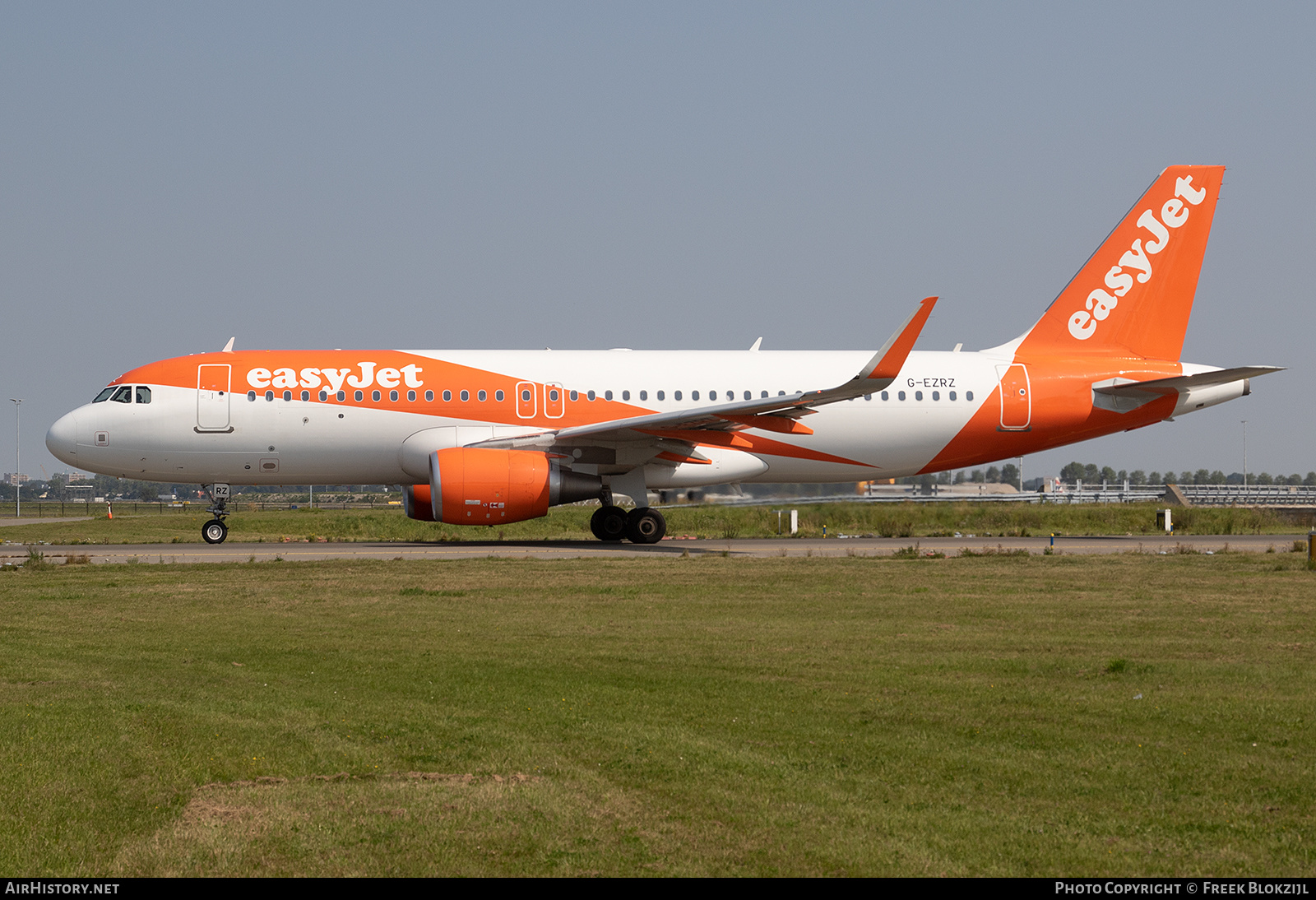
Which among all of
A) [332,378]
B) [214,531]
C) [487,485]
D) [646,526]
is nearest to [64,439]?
[214,531]

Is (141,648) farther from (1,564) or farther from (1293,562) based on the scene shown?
(1293,562)

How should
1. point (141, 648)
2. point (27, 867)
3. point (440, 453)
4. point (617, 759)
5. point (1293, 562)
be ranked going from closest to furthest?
point (27, 867)
point (617, 759)
point (141, 648)
point (1293, 562)
point (440, 453)

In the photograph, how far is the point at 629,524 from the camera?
2600 cm

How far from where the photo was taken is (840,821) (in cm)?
554

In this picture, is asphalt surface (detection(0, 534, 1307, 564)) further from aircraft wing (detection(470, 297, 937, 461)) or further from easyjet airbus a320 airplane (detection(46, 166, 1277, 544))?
aircraft wing (detection(470, 297, 937, 461))

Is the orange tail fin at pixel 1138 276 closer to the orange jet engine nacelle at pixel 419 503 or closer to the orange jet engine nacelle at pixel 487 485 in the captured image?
the orange jet engine nacelle at pixel 487 485

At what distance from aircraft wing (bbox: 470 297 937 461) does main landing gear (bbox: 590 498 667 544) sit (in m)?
1.61

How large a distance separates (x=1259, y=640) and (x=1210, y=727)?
4.53m

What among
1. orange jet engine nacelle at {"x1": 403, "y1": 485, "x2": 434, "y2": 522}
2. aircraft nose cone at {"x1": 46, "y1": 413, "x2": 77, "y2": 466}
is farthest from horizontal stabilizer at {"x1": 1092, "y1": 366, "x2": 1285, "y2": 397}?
aircraft nose cone at {"x1": 46, "y1": 413, "x2": 77, "y2": 466}

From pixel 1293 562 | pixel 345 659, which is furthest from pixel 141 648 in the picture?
pixel 1293 562

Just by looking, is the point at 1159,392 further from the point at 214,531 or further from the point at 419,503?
the point at 214,531

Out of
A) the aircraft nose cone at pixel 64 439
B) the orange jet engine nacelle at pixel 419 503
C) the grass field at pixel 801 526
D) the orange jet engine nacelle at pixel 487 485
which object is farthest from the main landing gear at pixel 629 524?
the aircraft nose cone at pixel 64 439

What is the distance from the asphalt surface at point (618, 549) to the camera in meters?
22.6

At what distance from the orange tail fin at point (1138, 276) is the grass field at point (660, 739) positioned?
14.3 meters
